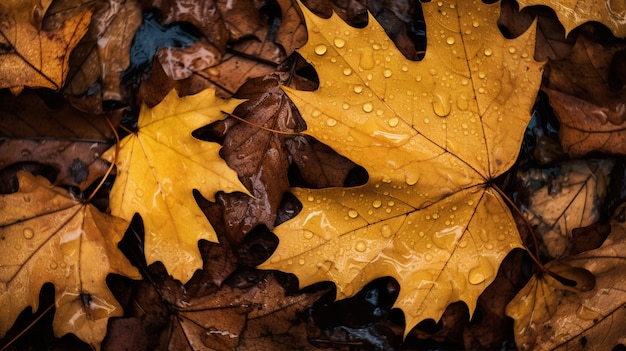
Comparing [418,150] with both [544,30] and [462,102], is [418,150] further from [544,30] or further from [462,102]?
[544,30]

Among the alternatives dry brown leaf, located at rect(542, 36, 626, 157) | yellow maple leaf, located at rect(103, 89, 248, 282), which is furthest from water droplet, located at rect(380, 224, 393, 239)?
dry brown leaf, located at rect(542, 36, 626, 157)

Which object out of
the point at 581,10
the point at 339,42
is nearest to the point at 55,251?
the point at 339,42

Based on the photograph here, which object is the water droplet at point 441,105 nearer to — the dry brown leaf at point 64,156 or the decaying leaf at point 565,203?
the decaying leaf at point 565,203

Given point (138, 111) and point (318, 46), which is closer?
point (318, 46)

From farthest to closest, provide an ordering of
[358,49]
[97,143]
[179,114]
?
[97,143] → [179,114] → [358,49]

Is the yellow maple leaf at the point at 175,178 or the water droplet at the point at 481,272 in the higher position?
the yellow maple leaf at the point at 175,178

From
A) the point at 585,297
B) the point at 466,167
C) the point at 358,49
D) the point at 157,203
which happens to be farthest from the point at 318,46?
the point at 585,297

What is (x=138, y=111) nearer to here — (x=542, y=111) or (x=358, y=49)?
(x=358, y=49)

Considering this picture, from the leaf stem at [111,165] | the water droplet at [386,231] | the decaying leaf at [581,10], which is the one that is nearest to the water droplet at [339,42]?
the water droplet at [386,231]
